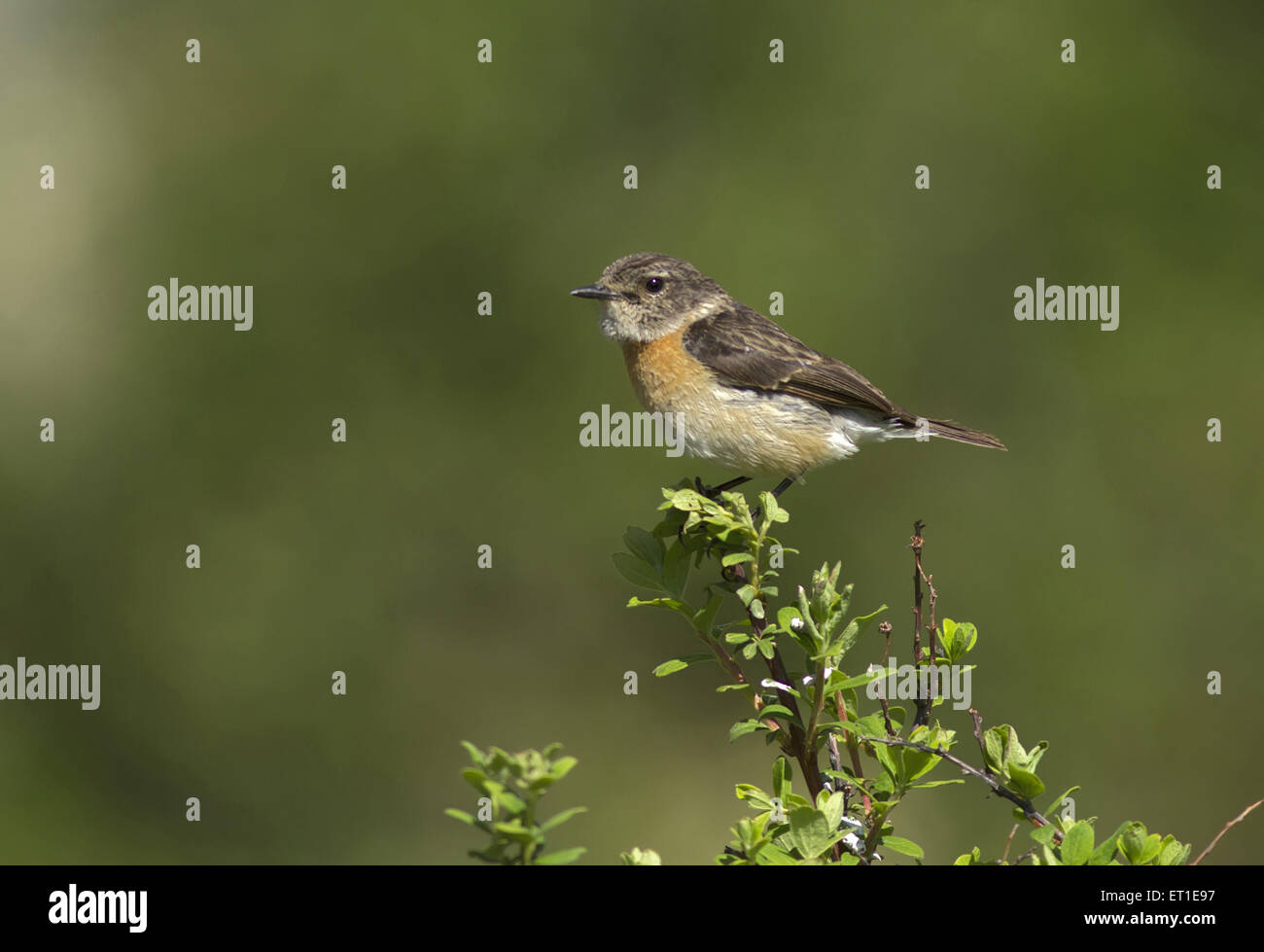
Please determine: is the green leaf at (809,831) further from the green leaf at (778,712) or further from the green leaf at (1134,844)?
the green leaf at (1134,844)

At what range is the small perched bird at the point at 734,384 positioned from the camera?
5.45 meters

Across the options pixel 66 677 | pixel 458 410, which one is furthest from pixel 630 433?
pixel 66 677

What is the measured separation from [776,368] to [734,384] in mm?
218

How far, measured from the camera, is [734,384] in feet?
18.4

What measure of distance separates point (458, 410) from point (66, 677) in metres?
3.02

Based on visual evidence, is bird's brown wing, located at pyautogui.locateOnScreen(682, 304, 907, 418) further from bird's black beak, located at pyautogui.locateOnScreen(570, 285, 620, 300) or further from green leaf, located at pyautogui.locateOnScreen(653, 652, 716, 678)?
green leaf, located at pyautogui.locateOnScreen(653, 652, 716, 678)

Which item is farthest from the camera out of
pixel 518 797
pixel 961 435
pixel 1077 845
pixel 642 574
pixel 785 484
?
pixel 961 435

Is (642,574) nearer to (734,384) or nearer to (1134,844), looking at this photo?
(1134,844)

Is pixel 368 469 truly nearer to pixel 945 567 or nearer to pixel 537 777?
pixel 945 567

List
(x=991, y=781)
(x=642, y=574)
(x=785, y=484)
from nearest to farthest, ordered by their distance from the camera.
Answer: (x=991, y=781), (x=642, y=574), (x=785, y=484)

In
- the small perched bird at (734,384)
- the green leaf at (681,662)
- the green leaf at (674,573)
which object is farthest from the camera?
the small perched bird at (734,384)

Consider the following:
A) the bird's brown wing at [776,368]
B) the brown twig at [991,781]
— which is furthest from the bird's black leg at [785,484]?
the brown twig at [991,781]

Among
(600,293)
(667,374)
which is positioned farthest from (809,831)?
(600,293)

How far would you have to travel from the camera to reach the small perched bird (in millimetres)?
5449
